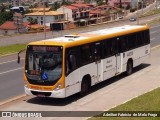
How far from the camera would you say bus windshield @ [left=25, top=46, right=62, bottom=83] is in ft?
44.9

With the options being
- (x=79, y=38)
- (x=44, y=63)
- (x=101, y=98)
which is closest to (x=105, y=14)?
(x=79, y=38)

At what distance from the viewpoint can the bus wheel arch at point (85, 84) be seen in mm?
14886

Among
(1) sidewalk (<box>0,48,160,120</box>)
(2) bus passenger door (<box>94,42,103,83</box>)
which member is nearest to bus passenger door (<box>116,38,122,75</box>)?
(1) sidewalk (<box>0,48,160,120</box>)

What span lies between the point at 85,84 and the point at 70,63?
5.06 ft

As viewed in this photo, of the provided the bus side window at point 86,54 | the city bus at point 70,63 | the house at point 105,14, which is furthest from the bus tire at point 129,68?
the house at point 105,14

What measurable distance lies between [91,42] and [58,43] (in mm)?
2036

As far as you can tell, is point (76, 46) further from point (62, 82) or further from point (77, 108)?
point (77, 108)

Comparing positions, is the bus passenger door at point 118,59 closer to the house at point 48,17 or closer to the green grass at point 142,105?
the green grass at point 142,105

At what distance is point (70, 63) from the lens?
1396 cm

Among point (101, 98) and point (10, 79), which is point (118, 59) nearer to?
point (101, 98)

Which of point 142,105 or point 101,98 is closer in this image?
point 142,105

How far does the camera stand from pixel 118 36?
58.9 ft

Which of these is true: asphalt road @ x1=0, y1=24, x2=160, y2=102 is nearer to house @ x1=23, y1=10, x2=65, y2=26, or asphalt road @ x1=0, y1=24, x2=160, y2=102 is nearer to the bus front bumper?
the bus front bumper

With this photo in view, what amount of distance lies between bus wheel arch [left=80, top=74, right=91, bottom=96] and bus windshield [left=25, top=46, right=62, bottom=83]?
1623 mm
